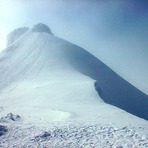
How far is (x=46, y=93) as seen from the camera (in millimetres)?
15992

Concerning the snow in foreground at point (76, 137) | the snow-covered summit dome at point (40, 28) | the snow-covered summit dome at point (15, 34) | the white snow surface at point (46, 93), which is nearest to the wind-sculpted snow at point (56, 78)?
the white snow surface at point (46, 93)

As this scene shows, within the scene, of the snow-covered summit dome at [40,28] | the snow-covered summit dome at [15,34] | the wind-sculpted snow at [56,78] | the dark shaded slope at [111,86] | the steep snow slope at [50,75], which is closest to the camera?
the steep snow slope at [50,75]

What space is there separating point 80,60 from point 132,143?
26423 mm

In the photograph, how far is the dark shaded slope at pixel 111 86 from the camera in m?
22.7

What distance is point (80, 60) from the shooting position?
31047 millimetres

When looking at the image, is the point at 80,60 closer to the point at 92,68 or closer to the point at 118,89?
the point at 92,68

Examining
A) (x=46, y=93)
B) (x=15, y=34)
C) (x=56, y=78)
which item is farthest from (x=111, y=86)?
(x=15, y=34)

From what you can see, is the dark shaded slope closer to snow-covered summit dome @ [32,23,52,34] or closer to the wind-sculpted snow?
the wind-sculpted snow

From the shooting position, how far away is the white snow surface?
7261 mm

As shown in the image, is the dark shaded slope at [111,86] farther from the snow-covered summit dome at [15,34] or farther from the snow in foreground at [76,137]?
the snow-covered summit dome at [15,34]

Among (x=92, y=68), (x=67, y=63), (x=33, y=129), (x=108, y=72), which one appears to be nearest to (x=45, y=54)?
(x=67, y=63)

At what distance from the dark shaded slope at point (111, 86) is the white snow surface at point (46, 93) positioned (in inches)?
96.1

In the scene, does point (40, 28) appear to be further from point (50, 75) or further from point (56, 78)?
point (56, 78)

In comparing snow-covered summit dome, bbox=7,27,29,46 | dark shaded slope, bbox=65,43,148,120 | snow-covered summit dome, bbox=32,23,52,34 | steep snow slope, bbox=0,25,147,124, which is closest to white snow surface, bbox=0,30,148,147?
steep snow slope, bbox=0,25,147,124
